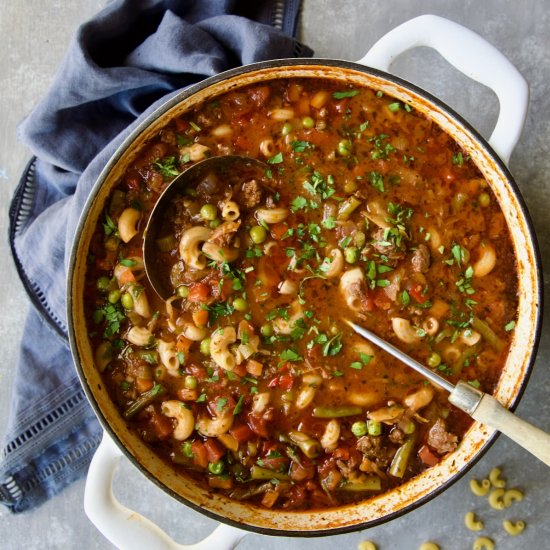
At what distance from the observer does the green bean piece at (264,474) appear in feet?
10.6

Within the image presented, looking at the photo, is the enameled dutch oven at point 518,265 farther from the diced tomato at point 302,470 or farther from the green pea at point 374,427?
the green pea at point 374,427

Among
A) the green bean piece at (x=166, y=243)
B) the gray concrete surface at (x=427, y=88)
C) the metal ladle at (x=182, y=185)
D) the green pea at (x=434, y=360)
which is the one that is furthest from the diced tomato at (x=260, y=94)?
the green pea at (x=434, y=360)

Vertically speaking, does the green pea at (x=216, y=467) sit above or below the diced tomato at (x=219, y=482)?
above

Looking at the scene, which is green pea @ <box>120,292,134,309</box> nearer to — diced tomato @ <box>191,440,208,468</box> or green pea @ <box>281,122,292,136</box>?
diced tomato @ <box>191,440,208,468</box>

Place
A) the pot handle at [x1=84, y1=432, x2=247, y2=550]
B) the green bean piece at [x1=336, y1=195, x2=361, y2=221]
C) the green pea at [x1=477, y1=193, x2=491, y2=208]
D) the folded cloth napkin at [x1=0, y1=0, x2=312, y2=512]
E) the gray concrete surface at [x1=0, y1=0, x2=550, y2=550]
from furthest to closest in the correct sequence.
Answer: the gray concrete surface at [x1=0, y1=0, x2=550, y2=550] → the folded cloth napkin at [x1=0, y1=0, x2=312, y2=512] → the green pea at [x1=477, y1=193, x2=491, y2=208] → the green bean piece at [x1=336, y1=195, x2=361, y2=221] → the pot handle at [x1=84, y1=432, x2=247, y2=550]

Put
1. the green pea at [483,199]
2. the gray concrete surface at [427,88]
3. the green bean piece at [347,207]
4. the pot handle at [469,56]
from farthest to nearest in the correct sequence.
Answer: the gray concrete surface at [427,88] → the green pea at [483,199] → the green bean piece at [347,207] → the pot handle at [469,56]

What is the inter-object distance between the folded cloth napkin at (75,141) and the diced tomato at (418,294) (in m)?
1.31

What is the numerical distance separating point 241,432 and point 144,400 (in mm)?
481

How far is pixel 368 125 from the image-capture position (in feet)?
10.3

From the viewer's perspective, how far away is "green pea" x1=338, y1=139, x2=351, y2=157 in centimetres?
310

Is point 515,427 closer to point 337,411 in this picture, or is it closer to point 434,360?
point 434,360

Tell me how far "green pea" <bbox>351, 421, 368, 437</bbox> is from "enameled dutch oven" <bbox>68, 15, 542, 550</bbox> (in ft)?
1.15

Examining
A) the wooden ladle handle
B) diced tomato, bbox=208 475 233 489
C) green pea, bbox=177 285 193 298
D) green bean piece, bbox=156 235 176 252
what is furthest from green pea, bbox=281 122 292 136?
diced tomato, bbox=208 475 233 489

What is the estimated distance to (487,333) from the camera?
320cm
